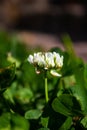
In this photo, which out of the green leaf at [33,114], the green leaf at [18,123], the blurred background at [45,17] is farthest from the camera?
the blurred background at [45,17]

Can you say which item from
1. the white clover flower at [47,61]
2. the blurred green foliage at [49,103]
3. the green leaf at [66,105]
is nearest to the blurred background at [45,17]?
the blurred green foliage at [49,103]

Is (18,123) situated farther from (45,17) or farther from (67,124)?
(45,17)

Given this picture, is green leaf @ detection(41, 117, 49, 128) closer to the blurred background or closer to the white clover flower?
the white clover flower

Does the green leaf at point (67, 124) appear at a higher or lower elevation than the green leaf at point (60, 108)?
lower

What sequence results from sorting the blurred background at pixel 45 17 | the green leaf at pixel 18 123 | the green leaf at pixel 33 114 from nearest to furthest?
the green leaf at pixel 18 123, the green leaf at pixel 33 114, the blurred background at pixel 45 17

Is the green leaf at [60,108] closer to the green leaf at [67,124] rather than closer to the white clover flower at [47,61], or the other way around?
the green leaf at [67,124]

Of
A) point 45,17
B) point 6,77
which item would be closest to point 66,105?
point 6,77

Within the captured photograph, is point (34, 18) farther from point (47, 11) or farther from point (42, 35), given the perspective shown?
point (42, 35)
